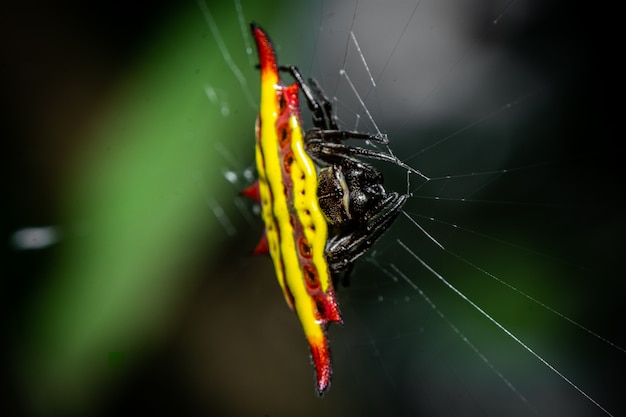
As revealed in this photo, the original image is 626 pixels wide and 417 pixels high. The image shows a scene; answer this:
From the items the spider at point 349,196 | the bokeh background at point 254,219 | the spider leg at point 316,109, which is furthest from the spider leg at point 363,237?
the bokeh background at point 254,219

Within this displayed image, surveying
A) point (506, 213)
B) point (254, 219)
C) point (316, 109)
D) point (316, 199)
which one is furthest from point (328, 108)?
point (254, 219)

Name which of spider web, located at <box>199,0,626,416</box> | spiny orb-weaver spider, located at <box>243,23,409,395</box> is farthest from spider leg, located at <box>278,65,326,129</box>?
spider web, located at <box>199,0,626,416</box>

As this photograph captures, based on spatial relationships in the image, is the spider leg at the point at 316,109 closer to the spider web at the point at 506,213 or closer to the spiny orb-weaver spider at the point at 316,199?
the spiny orb-weaver spider at the point at 316,199

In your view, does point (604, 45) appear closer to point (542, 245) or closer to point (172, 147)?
point (542, 245)

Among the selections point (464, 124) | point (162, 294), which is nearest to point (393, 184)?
point (464, 124)

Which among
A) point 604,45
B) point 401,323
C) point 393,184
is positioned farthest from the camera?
point 401,323

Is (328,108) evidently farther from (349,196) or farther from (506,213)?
(506,213)

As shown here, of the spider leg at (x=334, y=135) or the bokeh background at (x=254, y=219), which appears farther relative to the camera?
the bokeh background at (x=254, y=219)
